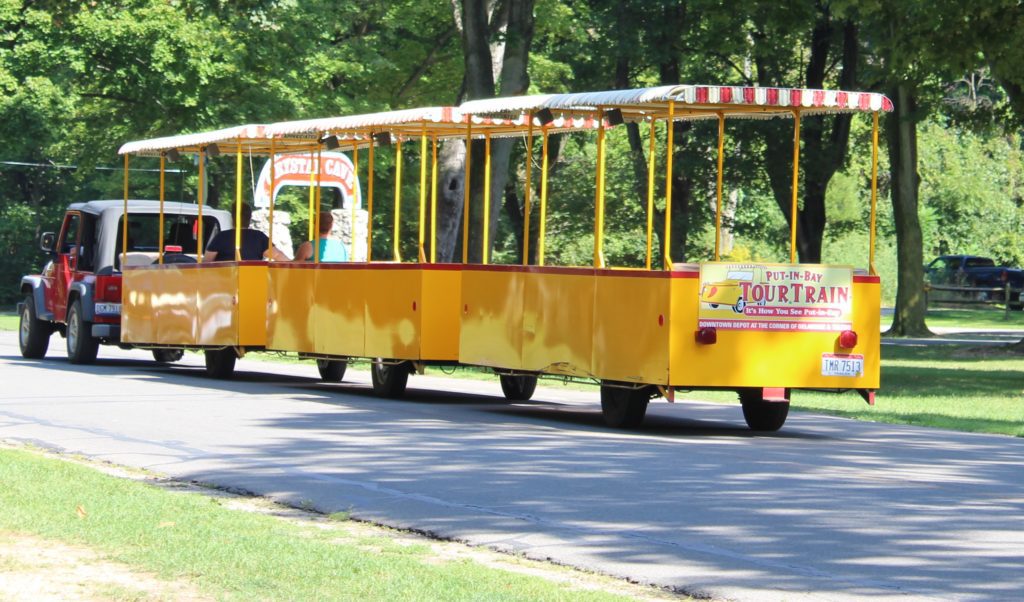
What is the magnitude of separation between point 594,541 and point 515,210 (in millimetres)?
43064

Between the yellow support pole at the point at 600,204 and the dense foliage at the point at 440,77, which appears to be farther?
the dense foliage at the point at 440,77

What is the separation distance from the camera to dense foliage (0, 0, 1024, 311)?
37.2 metres

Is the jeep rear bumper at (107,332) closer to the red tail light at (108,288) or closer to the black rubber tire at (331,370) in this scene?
the red tail light at (108,288)

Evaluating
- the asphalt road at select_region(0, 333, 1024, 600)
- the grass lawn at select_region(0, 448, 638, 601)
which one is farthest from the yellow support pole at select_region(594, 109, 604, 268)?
the grass lawn at select_region(0, 448, 638, 601)

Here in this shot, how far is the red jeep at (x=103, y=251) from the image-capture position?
25.1 metres

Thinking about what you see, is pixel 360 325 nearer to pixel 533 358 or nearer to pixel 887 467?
pixel 533 358

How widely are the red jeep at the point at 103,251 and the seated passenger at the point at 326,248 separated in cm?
342

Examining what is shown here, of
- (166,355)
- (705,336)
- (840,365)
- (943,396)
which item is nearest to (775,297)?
(705,336)

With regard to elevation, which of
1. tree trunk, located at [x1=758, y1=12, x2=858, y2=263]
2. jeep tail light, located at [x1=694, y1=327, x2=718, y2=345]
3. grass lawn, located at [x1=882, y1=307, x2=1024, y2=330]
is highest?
tree trunk, located at [x1=758, y1=12, x2=858, y2=263]

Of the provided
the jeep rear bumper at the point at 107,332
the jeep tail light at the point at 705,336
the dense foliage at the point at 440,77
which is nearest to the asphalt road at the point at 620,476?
the jeep tail light at the point at 705,336

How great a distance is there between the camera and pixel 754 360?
15844 mm

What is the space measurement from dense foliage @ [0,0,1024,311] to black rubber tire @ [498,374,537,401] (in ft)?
31.9

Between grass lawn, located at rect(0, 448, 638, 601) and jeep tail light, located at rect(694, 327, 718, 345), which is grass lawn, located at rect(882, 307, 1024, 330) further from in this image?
grass lawn, located at rect(0, 448, 638, 601)

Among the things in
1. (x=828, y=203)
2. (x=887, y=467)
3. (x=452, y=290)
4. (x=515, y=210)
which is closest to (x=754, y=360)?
(x=887, y=467)
